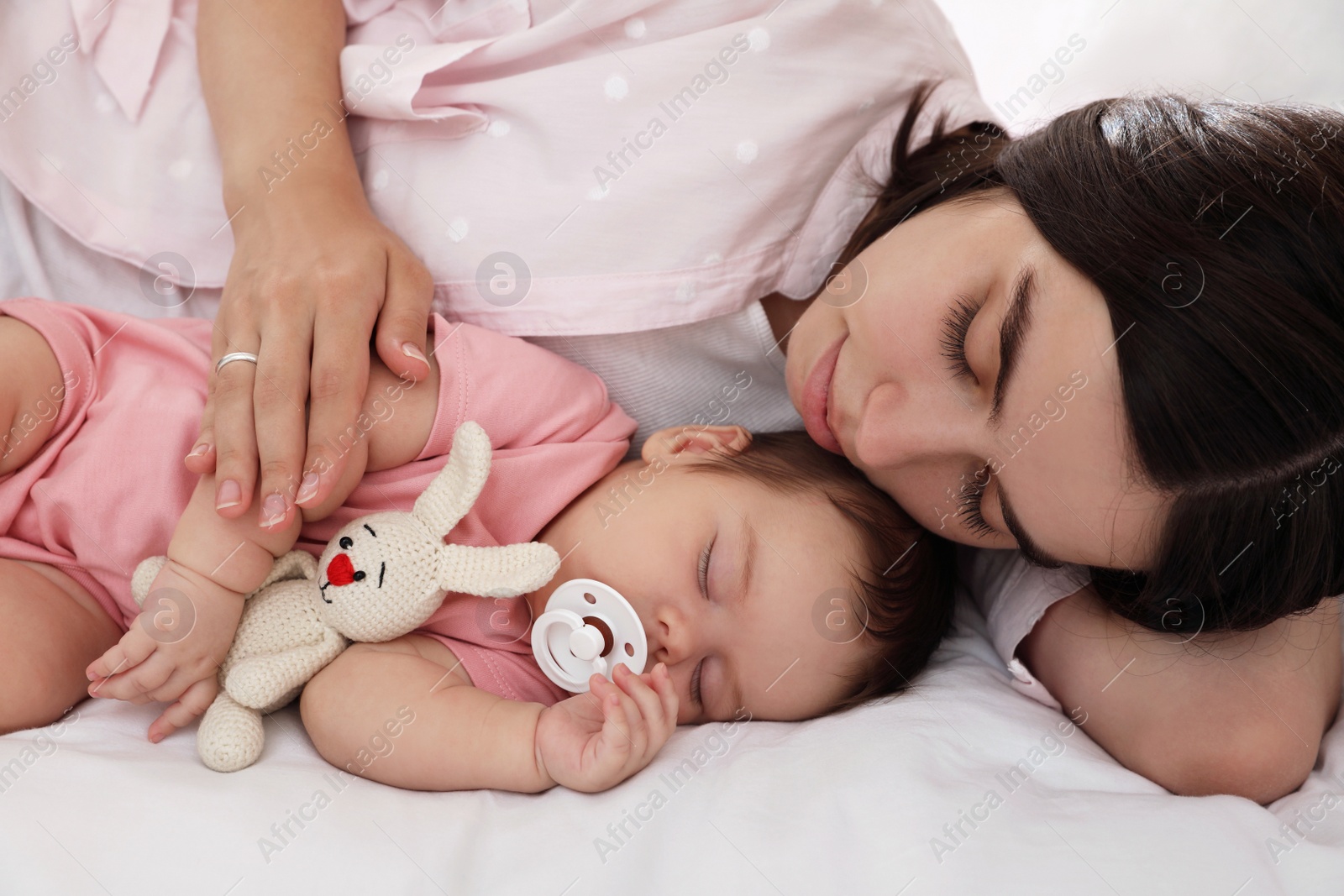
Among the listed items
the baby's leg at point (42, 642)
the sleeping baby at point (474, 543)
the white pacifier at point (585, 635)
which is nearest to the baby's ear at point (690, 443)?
the sleeping baby at point (474, 543)

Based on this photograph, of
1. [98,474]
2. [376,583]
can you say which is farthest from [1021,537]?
[98,474]

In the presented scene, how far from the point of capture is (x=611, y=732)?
0.88 meters

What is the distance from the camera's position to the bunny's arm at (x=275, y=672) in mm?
902

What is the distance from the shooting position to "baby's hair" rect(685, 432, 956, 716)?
1.13 metres

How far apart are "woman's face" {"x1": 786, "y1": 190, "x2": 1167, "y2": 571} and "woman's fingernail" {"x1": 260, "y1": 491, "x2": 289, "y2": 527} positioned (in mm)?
615

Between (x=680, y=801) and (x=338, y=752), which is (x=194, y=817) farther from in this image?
(x=680, y=801)

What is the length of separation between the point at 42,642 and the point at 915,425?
93 cm

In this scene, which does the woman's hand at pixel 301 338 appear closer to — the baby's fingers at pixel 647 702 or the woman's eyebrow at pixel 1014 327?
the baby's fingers at pixel 647 702

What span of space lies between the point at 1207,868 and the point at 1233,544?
1.04ft

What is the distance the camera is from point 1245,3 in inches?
Result: 61.1

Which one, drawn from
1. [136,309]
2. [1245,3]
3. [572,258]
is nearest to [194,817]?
[572,258]

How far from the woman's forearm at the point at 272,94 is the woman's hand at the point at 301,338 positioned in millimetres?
52

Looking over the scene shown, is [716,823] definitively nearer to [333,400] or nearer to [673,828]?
[673,828]

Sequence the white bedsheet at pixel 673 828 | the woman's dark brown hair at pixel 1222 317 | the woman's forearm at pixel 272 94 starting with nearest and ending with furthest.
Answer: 1. the white bedsheet at pixel 673 828
2. the woman's dark brown hair at pixel 1222 317
3. the woman's forearm at pixel 272 94
